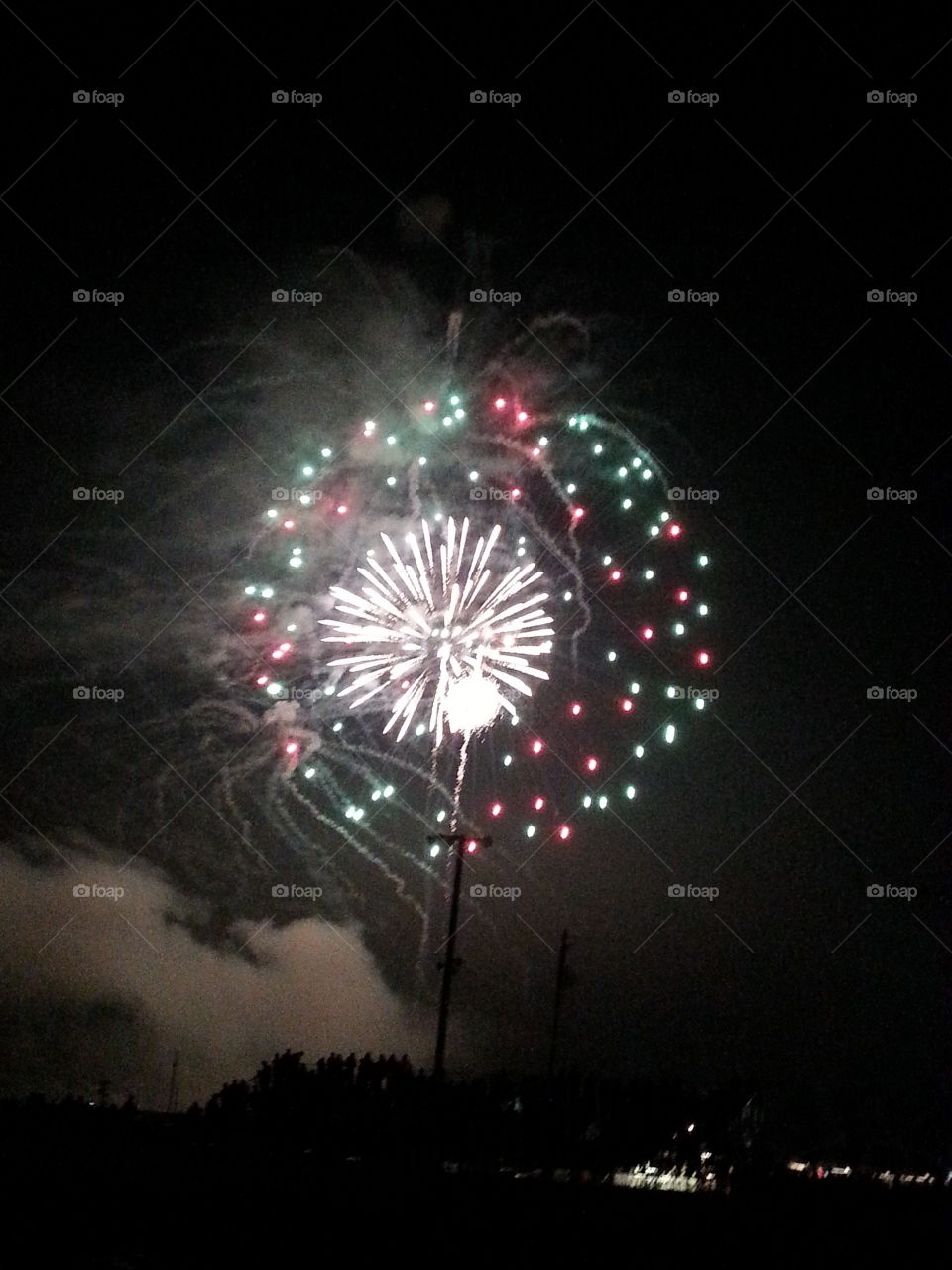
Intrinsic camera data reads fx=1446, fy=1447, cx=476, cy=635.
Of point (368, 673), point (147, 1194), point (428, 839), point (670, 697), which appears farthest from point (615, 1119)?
point (147, 1194)

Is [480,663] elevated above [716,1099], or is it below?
above

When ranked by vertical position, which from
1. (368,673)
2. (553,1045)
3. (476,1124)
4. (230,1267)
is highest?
(368,673)

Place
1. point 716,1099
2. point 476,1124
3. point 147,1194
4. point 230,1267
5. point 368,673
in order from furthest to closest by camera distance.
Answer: point 716,1099
point 368,673
point 476,1124
point 147,1194
point 230,1267

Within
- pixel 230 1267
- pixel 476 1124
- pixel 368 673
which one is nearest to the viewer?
pixel 230 1267

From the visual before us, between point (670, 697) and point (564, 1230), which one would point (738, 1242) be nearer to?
point (564, 1230)

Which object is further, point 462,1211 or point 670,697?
point 670,697

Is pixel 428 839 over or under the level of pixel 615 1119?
over

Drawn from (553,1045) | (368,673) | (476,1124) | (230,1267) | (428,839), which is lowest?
(230,1267)

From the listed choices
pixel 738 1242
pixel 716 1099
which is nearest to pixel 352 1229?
pixel 738 1242

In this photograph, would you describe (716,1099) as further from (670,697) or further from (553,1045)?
(670,697)
